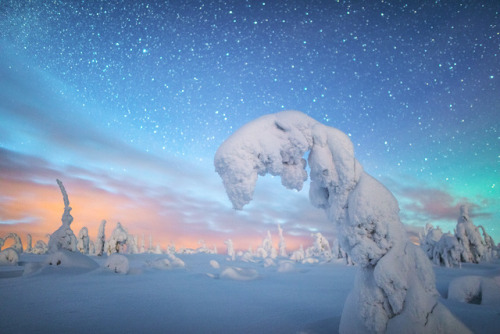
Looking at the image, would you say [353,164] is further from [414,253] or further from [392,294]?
[392,294]

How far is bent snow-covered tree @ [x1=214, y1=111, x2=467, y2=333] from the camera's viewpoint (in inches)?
173

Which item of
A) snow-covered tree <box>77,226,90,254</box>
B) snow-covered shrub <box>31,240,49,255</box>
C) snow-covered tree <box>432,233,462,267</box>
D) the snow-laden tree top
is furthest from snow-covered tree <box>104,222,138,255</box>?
snow-covered tree <box>432,233,462,267</box>

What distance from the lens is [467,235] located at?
24047 millimetres

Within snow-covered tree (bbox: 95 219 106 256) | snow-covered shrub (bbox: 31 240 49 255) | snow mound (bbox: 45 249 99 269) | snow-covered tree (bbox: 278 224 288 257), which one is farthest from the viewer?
snow-covered tree (bbox: 278 224 288 257)

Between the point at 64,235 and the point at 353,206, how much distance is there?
73.4 ft

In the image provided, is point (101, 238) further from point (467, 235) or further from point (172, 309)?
point (467, 235)

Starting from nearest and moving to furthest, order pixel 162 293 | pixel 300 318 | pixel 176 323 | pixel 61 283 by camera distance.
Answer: pixel 176 323 → pixel 300 318 → pixel 162 293 → pixel 61 283

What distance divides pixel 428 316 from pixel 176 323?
238 inches

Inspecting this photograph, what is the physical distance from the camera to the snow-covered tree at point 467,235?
23797 mm

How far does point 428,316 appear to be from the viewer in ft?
13.9

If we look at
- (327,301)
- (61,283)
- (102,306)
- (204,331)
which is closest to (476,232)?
(327,301)

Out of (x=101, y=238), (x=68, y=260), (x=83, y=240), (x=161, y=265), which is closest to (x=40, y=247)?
(x=83, y=240)

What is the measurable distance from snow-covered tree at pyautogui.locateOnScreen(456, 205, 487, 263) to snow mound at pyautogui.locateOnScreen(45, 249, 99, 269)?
35259mm

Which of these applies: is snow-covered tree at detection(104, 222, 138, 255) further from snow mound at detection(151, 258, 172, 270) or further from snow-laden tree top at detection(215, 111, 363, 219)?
snow-laden tree top at detection(215, 111, 363, 219)
